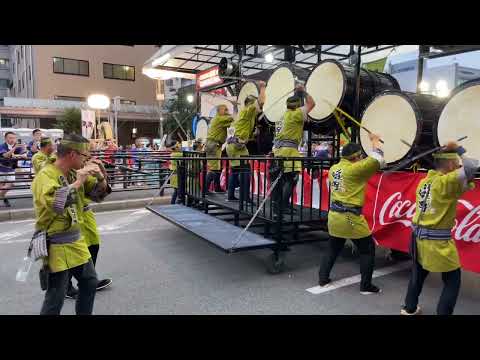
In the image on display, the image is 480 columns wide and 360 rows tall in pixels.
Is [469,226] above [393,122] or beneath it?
beneath

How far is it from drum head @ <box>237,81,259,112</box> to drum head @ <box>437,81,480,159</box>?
362 cm

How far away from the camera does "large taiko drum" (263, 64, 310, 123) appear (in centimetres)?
592

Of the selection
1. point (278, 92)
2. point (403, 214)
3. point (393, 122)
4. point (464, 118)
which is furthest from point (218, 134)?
point (464, 118)

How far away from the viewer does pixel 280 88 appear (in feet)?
20.1

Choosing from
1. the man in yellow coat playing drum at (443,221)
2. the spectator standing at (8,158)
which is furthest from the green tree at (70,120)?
the man in yellow coat playing drum at (443,221)

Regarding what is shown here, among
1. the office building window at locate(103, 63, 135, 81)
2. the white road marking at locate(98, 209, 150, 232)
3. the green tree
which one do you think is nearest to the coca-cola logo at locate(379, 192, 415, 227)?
the white road marking at locate(98, 209, 150, 232)

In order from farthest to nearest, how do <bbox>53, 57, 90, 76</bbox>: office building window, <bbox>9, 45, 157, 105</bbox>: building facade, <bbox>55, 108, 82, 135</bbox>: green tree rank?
<bbox>53, 57, 90, 76</bbox>: office building window, <bbox>9, 45, 157, 105</bbox>: building facade, <bbox>55, 108, 82, 135</bbox>: green tree

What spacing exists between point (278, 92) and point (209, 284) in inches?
135

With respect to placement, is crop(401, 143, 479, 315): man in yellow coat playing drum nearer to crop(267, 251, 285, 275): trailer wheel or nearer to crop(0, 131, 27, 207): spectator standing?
crop(267, 251, 285, 275): trailer wheel

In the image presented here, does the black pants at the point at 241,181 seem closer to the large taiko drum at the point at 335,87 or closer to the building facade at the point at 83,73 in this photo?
the large taiko drum at the point at 335,87

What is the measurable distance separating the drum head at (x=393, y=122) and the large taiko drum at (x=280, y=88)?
1.48 m

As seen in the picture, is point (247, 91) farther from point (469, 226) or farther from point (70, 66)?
point (70, 66)

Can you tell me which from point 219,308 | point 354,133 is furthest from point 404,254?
point 219,308
